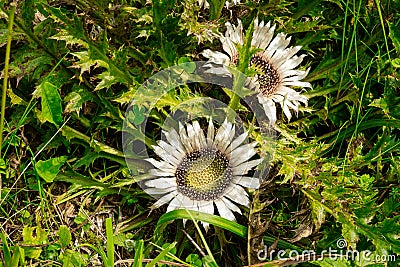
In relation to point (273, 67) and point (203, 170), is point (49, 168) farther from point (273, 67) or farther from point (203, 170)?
point (273, 67)

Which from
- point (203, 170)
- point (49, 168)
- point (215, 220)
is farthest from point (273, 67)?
point (49, 168)

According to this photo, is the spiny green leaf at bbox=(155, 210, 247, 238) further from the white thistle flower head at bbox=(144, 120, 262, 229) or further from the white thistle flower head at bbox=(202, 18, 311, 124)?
the white thistle flower head at bbox=(202, 18, 311, 124)

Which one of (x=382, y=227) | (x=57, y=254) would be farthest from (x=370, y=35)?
(x=57, y=254)

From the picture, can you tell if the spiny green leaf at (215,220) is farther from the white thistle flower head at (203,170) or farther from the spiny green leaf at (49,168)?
the spiny green leaf at (49,168)

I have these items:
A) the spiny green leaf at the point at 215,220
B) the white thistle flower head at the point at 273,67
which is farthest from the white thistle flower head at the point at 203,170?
the white thistle flower head at the point at 273,67

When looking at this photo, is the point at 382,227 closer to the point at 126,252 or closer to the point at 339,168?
the point at 339,168

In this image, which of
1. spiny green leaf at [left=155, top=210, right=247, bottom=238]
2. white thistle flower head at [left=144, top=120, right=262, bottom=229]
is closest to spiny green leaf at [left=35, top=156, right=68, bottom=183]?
white thistle flower head at [left=144, top=120, right=262, bottom=229]
